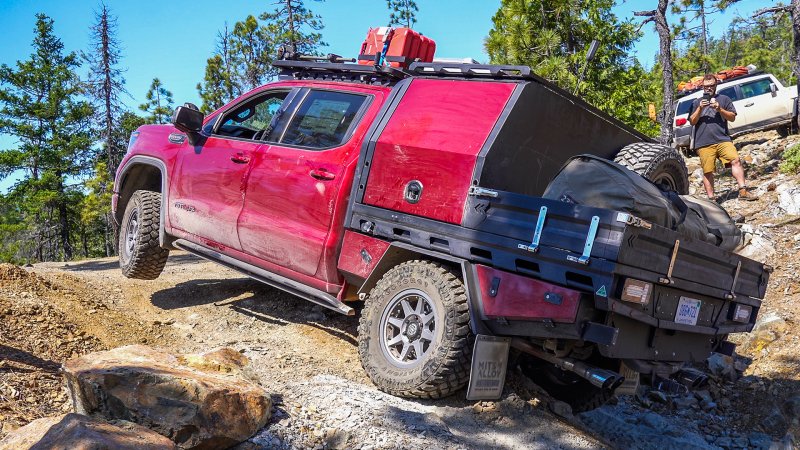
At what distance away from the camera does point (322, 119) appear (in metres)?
4.90

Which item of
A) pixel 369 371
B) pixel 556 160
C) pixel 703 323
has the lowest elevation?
pixel 369 371

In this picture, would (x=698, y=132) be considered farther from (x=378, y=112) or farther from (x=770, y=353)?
(x=378, y=112)

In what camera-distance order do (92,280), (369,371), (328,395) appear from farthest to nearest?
(92,280)
(369,371)
(328,395)

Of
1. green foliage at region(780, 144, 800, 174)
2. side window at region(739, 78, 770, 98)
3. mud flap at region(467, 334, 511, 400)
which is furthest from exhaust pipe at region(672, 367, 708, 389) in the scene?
side window at region(739, 78, 770, 98)

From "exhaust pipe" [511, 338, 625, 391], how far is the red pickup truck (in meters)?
0.01

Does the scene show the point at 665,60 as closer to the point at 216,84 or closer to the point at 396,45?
the point at 396,45

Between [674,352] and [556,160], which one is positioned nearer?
[674,352]

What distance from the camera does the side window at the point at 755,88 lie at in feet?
50.9

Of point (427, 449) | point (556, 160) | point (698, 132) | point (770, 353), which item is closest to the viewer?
point (427, 449)

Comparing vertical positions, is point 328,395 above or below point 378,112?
below

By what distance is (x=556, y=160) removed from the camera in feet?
14.5

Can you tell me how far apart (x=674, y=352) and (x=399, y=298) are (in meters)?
1.72

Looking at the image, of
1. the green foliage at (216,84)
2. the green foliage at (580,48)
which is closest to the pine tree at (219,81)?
the green foliage at (216,84)

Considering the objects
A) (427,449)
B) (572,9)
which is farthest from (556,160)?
(572,9)
